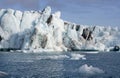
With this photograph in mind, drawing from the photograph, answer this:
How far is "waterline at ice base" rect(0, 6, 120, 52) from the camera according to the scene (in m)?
106

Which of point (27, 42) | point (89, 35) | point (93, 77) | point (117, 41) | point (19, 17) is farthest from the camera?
point (117, 41)

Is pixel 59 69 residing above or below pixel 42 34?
below

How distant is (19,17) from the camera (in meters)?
116

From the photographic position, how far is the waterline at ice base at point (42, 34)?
10588cm

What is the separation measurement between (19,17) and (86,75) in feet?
272

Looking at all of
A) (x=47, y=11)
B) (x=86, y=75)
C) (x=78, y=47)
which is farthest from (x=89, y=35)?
(x=86, y=75)

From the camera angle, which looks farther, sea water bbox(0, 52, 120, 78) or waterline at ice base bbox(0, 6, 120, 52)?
waterline at ice base bbox(0, 6, 120, 52)

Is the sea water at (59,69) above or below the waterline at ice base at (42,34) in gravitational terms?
below

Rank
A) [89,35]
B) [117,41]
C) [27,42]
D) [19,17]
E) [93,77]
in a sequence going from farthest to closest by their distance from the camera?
[117,41]
[89,35]
[19,17]
[27,42]
[93,77]

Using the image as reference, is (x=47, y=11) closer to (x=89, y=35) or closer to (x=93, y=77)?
(x=89, y=35)

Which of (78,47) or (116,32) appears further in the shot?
(116,32)

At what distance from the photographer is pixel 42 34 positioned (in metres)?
105

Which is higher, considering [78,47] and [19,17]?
Answer: [19,17]

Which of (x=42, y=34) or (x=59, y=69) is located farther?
(x=42, y=34)
